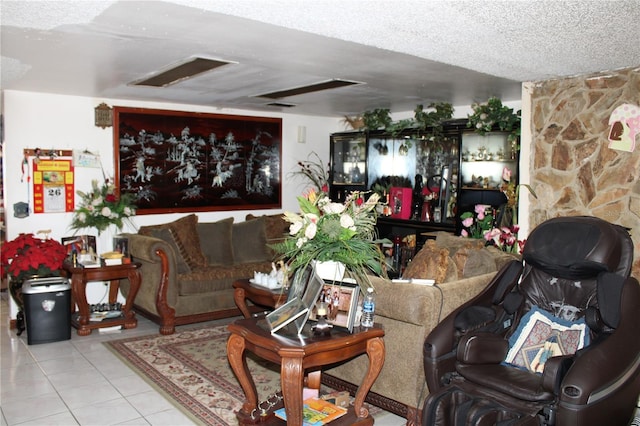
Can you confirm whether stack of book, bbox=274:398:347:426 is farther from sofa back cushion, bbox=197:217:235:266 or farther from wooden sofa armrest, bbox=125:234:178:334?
sofa back cushion, bbox=197:217:235:266

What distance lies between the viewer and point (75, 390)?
3971 mm

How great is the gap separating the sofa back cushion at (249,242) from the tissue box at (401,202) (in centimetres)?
167

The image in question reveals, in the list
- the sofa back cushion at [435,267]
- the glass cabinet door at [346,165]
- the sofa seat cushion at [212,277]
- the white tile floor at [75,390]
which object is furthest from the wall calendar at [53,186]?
the sofa back cushion at [435,267]

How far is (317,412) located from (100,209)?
3711mm

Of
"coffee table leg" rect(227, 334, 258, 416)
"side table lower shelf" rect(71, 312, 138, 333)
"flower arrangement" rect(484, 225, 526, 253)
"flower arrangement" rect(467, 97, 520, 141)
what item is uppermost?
"flower arrangement" rect(467, 97, 520, 141)

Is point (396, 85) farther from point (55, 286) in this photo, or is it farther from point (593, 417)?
point (55, 286)

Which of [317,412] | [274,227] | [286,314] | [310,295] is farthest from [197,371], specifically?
[274,227]

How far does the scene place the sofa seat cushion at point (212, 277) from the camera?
5.61 metres

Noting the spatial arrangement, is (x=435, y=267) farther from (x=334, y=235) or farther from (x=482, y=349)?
(x=334, y=235)

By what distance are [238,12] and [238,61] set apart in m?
1.31

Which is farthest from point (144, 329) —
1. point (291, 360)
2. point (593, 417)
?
point (593, 417)

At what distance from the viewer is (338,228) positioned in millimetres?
3252

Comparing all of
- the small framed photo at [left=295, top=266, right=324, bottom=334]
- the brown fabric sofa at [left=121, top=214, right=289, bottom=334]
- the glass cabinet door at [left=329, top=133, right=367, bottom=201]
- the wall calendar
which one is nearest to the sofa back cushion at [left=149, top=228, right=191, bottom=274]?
the brown fabric sofa at [left=121, top=214, right=289, bottom=334]

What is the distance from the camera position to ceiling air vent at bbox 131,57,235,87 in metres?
4.12
